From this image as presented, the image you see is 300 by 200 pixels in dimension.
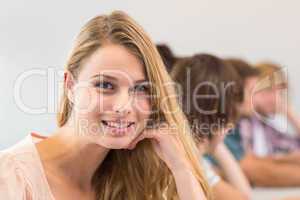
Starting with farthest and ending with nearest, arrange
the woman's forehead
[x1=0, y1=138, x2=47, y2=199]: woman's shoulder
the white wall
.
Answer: the white wall < the woman's forehead < [x1=0, y1=138, x2=47, y2=199]: woman's shoulder

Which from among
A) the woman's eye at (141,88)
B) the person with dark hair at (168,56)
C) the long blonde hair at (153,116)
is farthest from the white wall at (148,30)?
the woman's eye at (141,88)

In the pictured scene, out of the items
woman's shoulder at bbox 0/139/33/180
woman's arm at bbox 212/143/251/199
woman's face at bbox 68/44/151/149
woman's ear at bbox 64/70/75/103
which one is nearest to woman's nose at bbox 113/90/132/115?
woman's face at bbox 68/44/151/149

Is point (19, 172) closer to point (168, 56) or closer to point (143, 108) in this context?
point (143, 108)

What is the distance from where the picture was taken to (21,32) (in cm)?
154

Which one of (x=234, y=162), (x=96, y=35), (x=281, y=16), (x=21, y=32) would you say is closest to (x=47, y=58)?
(x=21, y=32)

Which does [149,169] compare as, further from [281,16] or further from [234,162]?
[281,16]

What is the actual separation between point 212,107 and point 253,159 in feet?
0.90

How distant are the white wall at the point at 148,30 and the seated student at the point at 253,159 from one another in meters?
0.06

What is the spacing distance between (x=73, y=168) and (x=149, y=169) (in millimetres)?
199

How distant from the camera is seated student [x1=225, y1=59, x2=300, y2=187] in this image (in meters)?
1.90

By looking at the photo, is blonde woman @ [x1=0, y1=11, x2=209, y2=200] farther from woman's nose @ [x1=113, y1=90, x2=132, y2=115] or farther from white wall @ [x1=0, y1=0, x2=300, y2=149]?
white wall @ [x1=0, y1=0, x2=300, y2=149]

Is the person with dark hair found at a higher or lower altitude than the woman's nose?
higher

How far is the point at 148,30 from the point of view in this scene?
1750 millimetres

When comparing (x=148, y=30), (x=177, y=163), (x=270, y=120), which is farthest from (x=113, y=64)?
(x=270, y=120)
